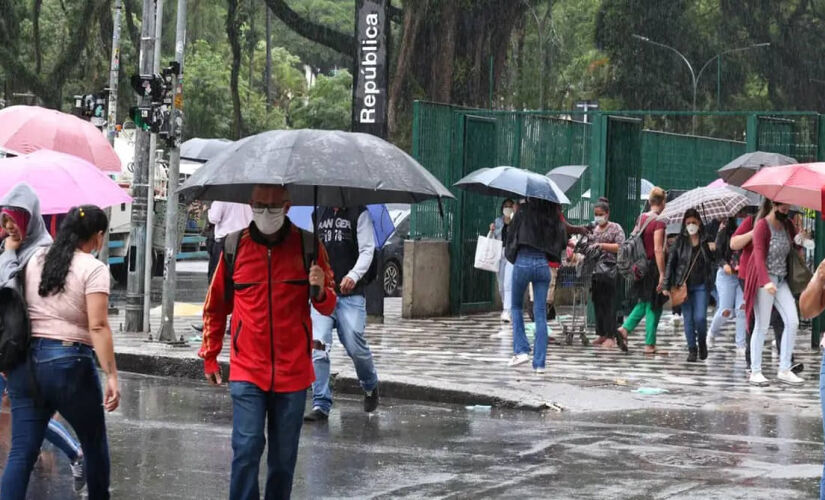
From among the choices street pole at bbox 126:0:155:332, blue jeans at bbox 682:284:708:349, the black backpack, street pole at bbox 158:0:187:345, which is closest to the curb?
street pole at bbox 158:0:187:345

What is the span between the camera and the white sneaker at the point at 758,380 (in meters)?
12.9

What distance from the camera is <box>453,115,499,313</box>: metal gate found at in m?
19.3

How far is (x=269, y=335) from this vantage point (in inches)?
253

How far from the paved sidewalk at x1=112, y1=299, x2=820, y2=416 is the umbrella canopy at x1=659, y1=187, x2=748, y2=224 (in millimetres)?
1488

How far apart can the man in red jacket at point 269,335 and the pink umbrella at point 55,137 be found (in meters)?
5.00

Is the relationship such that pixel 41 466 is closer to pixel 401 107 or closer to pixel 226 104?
pixel 401 107

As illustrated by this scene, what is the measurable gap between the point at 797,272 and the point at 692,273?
202 centimetres

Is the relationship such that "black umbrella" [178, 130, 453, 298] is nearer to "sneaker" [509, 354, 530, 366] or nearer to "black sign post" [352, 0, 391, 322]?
"sneaker" [509, 354, 530, 366]

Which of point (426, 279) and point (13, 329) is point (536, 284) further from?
point (13, 329)

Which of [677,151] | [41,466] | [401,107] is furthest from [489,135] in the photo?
[41,466]

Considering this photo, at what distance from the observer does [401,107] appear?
26219mm

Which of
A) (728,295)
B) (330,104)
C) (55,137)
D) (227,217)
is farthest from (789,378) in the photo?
(330,104)

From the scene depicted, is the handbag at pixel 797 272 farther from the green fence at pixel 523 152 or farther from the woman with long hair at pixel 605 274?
the green fence at pixel 523 152

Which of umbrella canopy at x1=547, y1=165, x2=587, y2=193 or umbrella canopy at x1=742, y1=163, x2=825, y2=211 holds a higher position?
umbrella canopy at x1=547, y1=165, x2=587, y2=193
